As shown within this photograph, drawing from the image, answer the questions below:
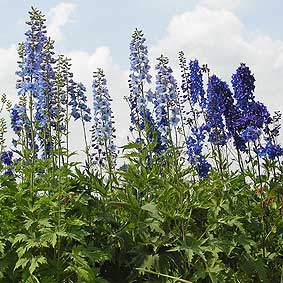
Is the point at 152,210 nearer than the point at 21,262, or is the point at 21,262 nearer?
the point at 21,262

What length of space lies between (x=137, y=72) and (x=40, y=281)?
3225mm

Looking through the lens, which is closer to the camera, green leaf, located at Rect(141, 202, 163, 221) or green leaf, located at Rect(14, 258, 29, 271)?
green leaf, located at Rect(14, 258, 29, 271)

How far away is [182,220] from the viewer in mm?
4129

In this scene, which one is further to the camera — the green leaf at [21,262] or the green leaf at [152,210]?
the green leaf at [152,210]

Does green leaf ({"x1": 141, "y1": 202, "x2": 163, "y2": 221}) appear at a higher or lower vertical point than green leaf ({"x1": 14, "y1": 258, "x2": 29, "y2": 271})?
higher

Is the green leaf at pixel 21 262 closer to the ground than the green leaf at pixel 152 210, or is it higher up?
closer to the ground

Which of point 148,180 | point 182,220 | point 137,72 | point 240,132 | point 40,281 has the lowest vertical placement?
point 40,281

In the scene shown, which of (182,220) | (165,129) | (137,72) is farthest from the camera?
(165,129)

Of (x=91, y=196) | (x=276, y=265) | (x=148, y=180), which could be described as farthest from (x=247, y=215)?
(x=91, y=196)

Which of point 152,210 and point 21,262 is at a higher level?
point 152,210

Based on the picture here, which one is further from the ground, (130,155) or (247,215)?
(130,155)

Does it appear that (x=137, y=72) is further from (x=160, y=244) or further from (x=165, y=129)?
(x=160, y=244)

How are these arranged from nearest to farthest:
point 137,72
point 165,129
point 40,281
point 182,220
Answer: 1. point 40,281
2. point 182,220
3. point 137,72
4. point 165,129

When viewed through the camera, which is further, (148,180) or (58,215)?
(148,180)
